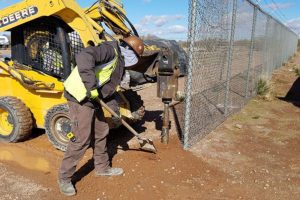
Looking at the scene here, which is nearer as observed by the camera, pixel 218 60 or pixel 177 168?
pixel 177 168

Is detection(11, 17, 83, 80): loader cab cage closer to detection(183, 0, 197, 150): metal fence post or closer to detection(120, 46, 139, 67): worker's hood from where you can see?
detection(120, 46, 139, 67): worker's hood

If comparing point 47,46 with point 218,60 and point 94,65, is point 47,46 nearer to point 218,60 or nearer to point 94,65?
point 94,65

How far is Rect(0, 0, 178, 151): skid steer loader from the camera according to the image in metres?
5.89

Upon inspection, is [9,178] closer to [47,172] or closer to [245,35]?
[47,172]

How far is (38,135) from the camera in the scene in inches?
278

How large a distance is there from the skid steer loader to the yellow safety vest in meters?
1.13

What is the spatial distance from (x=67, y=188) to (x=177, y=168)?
5.50ft

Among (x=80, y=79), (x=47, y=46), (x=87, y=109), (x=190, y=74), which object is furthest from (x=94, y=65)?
(x=47, y=46)

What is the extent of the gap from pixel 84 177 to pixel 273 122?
5.09 meters

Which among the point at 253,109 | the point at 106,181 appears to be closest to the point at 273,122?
the point at 253,109

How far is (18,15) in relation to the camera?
6168 mm

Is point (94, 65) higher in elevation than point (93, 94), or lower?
higher

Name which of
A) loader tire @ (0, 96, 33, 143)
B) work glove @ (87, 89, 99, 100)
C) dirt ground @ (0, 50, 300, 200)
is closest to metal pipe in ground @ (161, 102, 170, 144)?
dirt ground @ (0, 50, 300, 200)

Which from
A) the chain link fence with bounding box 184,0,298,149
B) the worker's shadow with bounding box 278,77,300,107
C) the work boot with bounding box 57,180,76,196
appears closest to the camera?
the work boot with bounding box 57,180,76,196
